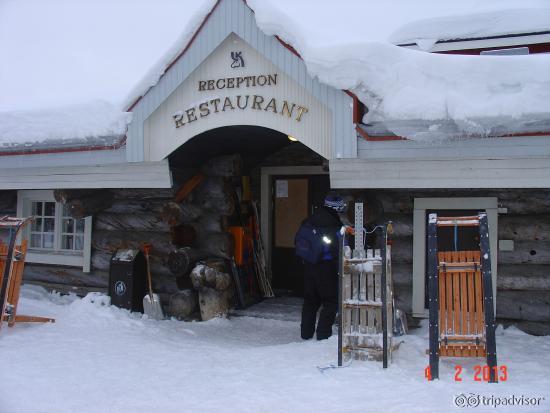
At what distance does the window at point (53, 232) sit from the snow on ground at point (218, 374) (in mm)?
2363

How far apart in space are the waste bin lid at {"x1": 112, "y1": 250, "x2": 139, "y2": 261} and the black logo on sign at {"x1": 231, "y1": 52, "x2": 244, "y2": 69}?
348 cm

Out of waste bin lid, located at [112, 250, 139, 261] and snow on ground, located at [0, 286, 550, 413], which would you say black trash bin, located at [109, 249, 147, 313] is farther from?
snow on ground, located at [0, 286, 550, 413]

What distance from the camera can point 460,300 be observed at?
491cm

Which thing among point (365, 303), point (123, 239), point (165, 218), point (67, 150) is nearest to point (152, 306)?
point (165, 218)

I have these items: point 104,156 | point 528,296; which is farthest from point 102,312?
point 528,296

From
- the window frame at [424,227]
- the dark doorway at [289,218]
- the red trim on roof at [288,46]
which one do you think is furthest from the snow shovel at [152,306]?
the red trim on roof at [288,46]

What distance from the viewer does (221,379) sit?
16.3 feet

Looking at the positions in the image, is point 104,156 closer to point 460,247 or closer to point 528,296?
point 460,247

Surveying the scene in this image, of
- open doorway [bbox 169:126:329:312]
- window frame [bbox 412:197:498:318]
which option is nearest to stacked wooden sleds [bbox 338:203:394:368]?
window frame [bbox 412:197:498:318]

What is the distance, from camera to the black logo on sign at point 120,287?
320 inches

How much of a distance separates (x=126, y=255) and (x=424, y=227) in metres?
4.60

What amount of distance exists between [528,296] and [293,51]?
13.9 feet
